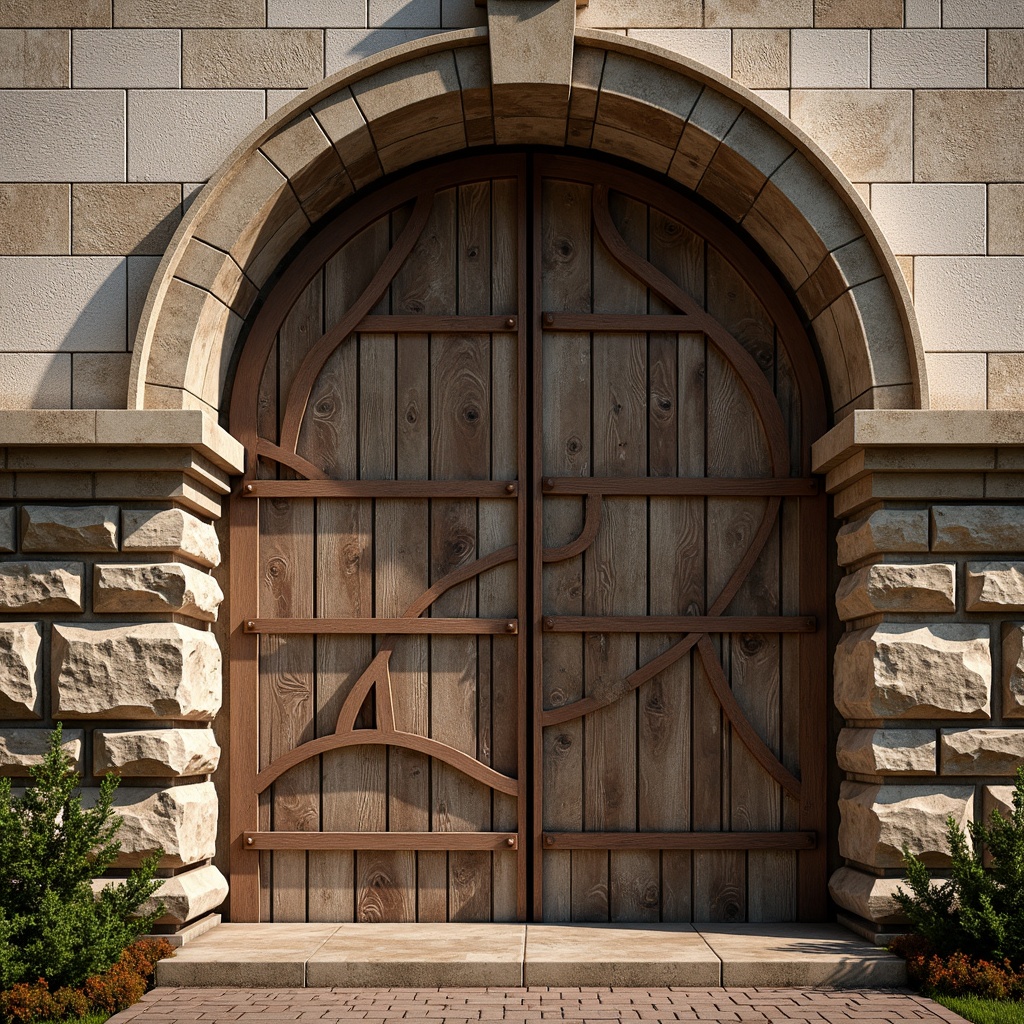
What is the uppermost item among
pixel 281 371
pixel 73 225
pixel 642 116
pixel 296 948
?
pixel 642 116

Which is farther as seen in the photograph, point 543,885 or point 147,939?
point 543,885

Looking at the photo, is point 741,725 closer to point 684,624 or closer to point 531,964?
point 684,624

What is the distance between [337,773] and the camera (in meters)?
5.95

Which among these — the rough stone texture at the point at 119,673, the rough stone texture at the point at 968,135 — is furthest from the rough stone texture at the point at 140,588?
the rough stone texture at the point at 968,135

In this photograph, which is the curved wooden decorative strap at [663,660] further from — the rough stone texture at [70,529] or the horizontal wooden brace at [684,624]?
the rough stone texture at [70,529]

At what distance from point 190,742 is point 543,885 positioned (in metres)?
1.75

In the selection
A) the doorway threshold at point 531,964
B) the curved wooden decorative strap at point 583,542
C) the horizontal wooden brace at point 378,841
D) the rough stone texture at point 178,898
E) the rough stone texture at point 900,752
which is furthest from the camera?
the curved wooden decorative strap at point 583,542

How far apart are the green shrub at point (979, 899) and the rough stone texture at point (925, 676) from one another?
1.37 feet

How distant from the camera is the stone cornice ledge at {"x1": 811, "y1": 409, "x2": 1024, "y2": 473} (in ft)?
17.6

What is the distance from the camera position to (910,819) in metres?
5.30

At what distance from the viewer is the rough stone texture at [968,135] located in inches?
224

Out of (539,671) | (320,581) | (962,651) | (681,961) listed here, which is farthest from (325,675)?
(962,651)

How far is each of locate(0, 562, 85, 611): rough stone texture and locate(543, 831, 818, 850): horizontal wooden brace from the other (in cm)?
238

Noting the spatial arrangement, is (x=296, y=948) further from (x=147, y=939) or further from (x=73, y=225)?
(x=73, y=225)
